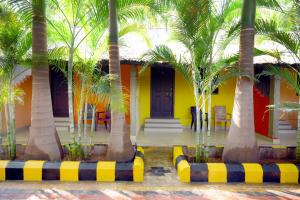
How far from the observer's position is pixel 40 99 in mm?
5418

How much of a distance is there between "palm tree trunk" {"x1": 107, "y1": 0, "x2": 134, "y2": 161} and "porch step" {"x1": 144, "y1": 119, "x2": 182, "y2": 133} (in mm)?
4412

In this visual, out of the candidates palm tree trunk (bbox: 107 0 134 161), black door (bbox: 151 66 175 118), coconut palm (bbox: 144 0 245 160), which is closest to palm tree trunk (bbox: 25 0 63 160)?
palm tree trunk (bbox: 107 0 134 161)

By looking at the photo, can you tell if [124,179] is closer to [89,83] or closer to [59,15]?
[89,83]

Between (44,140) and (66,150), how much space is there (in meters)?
1.07

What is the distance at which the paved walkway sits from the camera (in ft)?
14.8

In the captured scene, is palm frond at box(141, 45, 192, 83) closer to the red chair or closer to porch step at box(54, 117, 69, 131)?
the red chair

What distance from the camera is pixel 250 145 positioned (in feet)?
18.0

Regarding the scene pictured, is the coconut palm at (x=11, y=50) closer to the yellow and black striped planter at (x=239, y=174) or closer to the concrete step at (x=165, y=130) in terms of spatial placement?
the yellow and black striped planter at (x=239, y=174)

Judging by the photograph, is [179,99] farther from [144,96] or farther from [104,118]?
[104,118]

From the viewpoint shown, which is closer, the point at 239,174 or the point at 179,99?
the point at 239,174

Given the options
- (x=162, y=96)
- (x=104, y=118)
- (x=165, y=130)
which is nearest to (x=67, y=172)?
(x=104, y=118)

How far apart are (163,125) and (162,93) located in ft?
4.77

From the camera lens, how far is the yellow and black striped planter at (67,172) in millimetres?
5129

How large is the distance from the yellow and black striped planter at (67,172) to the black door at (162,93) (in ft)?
19.0
